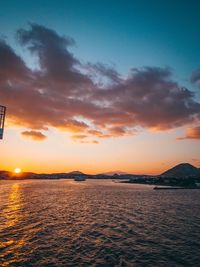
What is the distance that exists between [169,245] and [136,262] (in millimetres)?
7151

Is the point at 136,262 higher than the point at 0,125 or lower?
lower

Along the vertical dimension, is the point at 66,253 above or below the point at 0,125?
below

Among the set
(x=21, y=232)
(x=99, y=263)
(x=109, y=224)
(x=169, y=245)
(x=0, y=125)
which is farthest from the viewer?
(x=109, y=224)

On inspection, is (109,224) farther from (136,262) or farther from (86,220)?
(136,262)

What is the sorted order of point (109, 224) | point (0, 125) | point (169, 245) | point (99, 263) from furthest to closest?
point (109, 224) < point (0, 125) < point (169, 245) < point (99, 263)

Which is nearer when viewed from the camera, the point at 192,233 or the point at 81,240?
the point at 81,240

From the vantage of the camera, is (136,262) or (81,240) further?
(81,240)

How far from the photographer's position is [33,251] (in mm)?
22516

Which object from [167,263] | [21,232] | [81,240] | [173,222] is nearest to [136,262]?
[167,263]

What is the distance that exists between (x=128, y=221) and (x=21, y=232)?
61.3 feet

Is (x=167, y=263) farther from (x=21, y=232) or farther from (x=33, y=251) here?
(x=21, y=232)

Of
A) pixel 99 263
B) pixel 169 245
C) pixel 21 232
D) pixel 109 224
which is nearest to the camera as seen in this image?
pixel 99 263

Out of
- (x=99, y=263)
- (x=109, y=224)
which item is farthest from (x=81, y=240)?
(x=109, y=224)

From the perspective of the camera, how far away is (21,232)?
3020 cm
